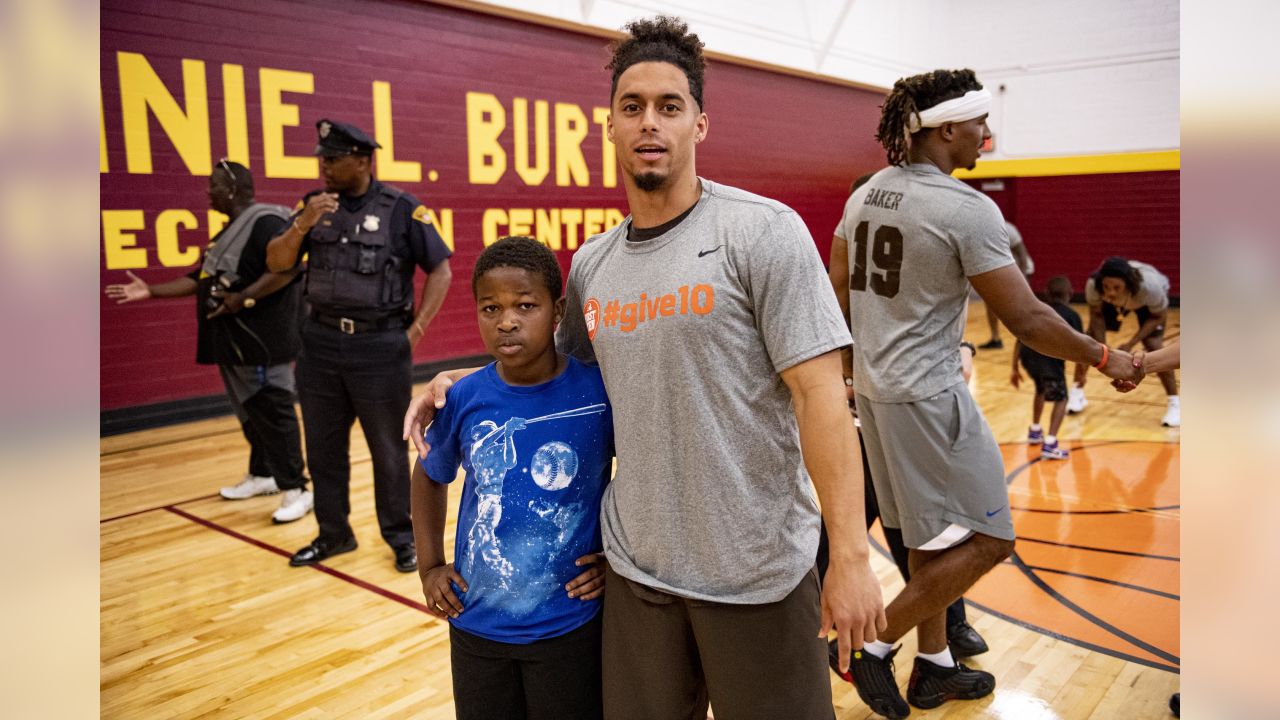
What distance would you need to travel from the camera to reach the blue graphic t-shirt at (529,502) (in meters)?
1.82

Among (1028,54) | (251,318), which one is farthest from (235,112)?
(1028,54)

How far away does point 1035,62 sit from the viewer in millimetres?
14344

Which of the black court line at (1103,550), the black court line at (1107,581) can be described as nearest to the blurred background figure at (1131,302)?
the black court line at (1103,550)

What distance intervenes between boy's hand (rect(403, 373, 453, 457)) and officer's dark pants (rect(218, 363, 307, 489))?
126 inches

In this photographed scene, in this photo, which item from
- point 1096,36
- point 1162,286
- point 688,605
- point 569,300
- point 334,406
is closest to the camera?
point 688,605

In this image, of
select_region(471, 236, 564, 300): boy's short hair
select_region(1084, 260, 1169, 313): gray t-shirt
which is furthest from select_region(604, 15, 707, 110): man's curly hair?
select_region(1084, 260, 1169, 313): gray t-shirt

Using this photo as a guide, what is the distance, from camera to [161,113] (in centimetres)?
667

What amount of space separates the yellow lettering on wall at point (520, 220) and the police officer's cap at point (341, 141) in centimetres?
498

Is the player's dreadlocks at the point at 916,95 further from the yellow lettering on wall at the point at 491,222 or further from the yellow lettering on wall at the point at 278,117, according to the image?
the yellow lettering on wall at the point at 491,222

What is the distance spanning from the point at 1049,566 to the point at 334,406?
320 cm

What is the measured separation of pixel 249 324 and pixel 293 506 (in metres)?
0.95

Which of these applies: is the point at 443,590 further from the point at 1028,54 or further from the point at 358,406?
the point at 1028,54
